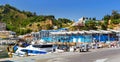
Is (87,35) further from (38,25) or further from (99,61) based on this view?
(38,25)

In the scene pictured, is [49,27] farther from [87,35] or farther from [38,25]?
[87,35]

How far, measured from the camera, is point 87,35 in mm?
78500

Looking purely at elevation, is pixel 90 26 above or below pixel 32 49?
above

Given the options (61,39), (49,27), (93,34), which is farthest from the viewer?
(49,27)

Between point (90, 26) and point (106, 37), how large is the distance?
1955cm

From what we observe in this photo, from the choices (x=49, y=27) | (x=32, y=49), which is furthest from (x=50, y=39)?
(x=49, y=27)

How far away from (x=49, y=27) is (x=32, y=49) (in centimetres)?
9237

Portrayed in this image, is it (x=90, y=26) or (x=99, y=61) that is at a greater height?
(x=90, y=26)

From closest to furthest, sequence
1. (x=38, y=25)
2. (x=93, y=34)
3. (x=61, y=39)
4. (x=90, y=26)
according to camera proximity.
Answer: (x=93, y=34)
(x=61, y=39)
(x=90, y=26)
(x=38, y=25)

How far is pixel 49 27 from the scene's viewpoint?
14412 centimetres

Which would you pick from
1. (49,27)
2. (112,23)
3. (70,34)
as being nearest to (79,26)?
(112,23)

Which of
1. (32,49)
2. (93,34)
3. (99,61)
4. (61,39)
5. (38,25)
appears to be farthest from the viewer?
(38,25)

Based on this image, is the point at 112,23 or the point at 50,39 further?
the point at 112,23

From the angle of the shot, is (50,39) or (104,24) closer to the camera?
(50,39)
